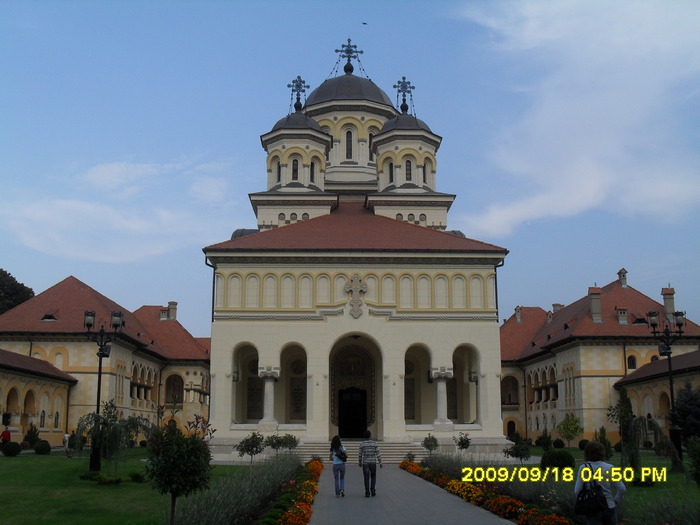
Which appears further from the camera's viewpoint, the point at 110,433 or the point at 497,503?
the point at 110,433

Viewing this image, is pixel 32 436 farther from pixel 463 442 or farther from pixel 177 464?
pixel 177 464

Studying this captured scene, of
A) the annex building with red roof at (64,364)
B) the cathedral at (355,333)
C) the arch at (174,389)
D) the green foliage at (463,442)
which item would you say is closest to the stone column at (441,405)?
the cathedral at (355,333)

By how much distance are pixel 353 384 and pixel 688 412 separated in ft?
54.9

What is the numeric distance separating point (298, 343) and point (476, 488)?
1959cm

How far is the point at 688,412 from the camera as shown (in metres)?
28.7

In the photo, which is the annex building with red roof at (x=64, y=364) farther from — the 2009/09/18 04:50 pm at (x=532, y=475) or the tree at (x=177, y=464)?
the tree at (x=177, y=464)

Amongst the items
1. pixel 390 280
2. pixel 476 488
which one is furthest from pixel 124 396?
pixel 476 488

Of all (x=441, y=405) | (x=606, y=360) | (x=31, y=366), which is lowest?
(x=441, y=405)

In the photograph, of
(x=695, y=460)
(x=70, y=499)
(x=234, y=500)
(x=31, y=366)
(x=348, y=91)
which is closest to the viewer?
(x=695, y=460)

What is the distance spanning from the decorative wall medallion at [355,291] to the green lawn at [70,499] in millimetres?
14128

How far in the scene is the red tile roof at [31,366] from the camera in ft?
112

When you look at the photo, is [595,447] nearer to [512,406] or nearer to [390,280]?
[390,280]

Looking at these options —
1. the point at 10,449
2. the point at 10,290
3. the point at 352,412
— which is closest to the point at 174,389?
the point at 10,290

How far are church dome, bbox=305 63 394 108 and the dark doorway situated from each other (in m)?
21.3
